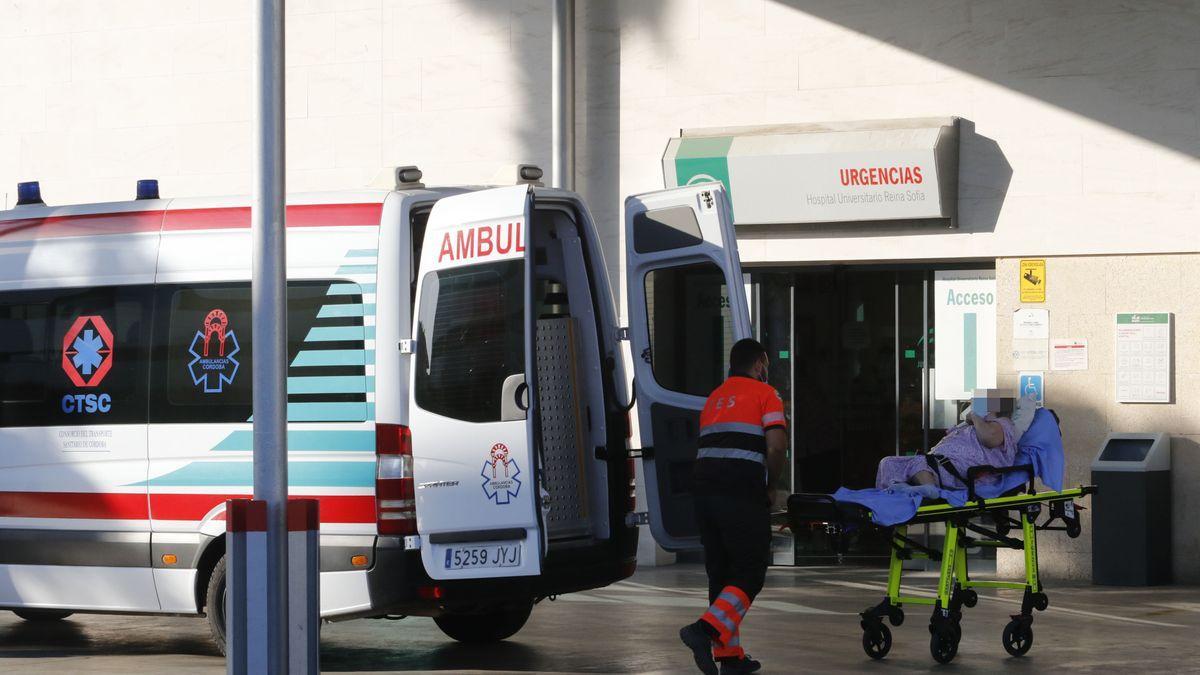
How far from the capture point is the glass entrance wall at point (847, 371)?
14039mm

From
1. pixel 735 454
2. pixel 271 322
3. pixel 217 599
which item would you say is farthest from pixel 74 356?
pixel 271 322

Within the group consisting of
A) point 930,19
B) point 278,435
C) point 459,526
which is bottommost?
point 459,526

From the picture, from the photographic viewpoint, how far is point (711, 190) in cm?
903

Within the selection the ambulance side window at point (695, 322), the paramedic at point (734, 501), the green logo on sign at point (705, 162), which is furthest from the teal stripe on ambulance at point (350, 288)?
the ambulance side window at point (695, 322)

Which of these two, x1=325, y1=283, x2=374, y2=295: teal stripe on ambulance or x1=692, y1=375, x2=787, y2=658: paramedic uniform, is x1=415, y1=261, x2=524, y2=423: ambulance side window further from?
x1=692, y1=375, x2=787, y2=658: paramedic uniform

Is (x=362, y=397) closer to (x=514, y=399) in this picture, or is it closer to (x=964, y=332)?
(x=514, y=399)

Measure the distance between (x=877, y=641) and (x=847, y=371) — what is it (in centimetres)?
545

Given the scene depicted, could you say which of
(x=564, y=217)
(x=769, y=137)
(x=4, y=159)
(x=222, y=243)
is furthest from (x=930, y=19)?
(x=4, y=159)

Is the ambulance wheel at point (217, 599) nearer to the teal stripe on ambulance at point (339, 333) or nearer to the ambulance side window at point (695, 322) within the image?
the teal stripe on ambulance at point (339, 333)

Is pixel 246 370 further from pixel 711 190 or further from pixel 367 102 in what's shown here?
pixel 367 102

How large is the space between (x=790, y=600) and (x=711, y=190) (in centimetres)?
405

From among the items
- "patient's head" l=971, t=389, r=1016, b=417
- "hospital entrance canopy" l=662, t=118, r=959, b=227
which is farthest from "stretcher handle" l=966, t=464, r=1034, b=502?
"hospital entrance canopy" l=662, t=118, r=959, b=227

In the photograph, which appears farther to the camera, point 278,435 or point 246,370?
point 246,370

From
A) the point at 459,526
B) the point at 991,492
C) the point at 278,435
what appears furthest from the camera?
the point at 991,492
